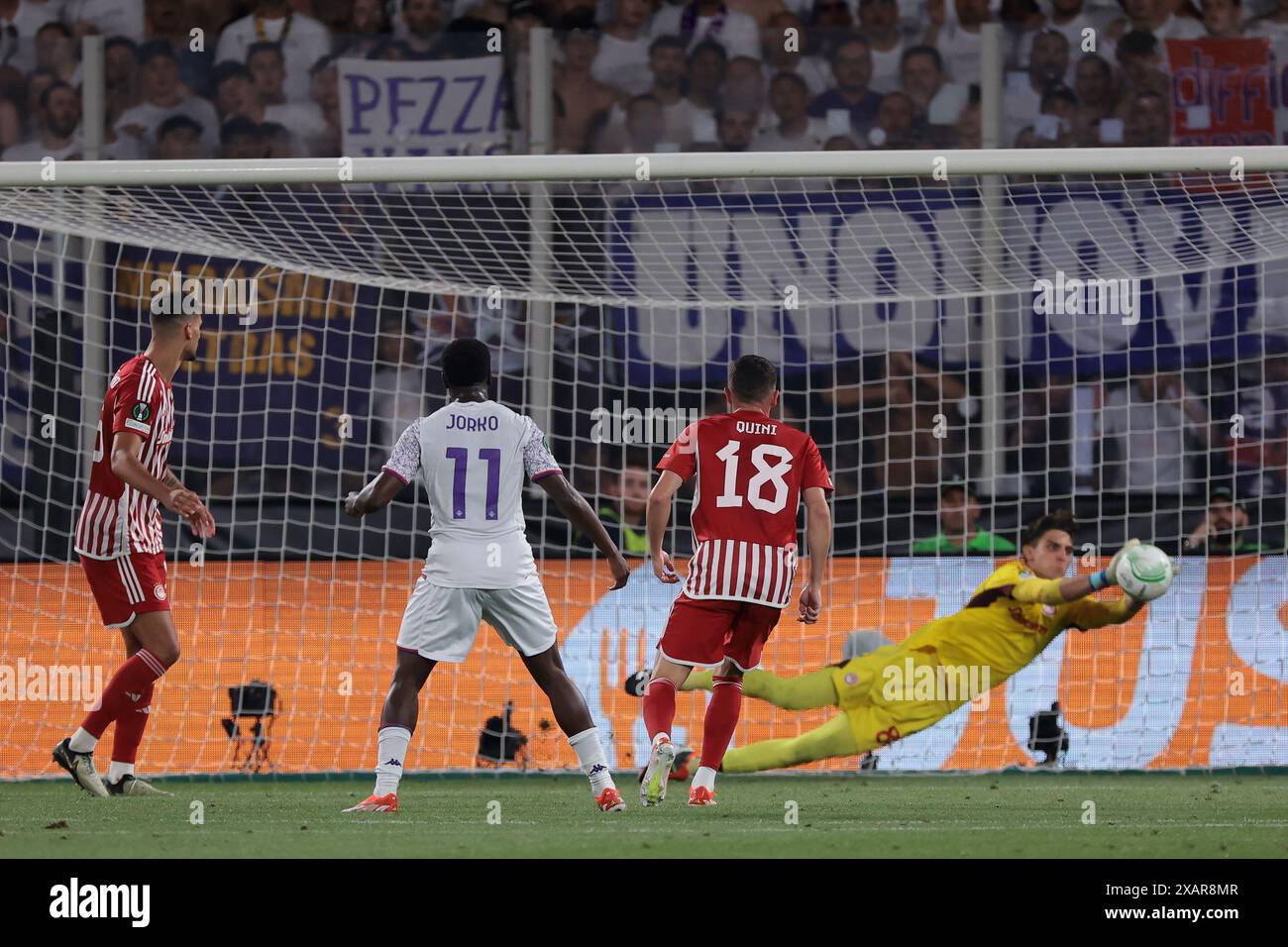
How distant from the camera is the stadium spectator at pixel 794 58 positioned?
1026cm

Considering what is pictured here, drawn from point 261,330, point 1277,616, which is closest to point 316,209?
point 261,330

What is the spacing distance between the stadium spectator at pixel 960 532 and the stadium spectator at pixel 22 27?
579cm

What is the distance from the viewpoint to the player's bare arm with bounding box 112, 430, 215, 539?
5.96 m

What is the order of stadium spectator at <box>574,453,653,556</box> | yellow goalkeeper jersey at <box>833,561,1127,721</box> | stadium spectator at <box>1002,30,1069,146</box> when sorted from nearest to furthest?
yellow goalkeeper jersey at <box>833,561,1127,721</box> → stadium spectator at <box>574,453,653,556</box> → stadium spectator at <box>1002,30,1069,146</box>

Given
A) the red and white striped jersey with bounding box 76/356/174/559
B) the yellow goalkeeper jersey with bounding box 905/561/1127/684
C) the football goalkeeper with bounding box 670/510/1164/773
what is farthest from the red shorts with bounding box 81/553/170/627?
the yellow goalkeeper jersey with bounding box 905/561/1127/684

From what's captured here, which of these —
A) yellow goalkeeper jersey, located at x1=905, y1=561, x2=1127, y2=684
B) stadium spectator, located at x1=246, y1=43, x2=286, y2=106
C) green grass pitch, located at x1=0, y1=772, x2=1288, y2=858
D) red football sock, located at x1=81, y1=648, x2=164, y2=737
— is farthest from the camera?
stadium spectator, located at x1=246, y1=43, x2=286, y2=106

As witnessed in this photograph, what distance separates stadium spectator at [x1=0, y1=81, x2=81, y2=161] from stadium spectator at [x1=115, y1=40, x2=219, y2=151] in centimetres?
25

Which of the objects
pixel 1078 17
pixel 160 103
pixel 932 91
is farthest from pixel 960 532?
pixel 160 103

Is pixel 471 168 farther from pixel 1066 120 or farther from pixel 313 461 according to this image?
pixel 1066 120

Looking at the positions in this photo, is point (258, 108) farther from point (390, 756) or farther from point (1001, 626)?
point (390, 756)

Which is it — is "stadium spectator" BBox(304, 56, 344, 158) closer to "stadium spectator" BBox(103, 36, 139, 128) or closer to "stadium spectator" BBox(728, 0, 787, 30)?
"stadium spectator" BBox(103, 36, 139, 128)

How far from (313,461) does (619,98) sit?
2.91m

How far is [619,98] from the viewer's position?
10.3m

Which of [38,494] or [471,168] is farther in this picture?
[38,494]
